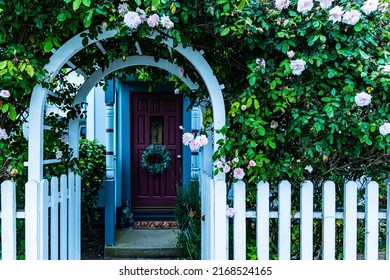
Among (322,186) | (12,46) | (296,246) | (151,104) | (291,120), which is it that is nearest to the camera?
(12,46)

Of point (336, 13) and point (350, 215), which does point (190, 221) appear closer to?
point (350, 215)

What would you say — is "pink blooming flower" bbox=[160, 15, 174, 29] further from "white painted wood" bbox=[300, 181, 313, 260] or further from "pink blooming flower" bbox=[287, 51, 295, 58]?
"white painted wood" bbox=[300, 181, 313, 260]

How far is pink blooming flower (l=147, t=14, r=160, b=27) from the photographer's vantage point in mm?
2363

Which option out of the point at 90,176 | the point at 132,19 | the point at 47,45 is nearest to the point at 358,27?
the point at 132,19

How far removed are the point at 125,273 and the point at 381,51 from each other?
7.68ft

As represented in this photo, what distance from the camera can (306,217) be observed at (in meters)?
2.74

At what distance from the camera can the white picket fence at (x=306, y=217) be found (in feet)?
8.92

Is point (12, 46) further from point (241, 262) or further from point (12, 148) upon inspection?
point (241, 262)

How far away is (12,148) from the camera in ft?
9.56

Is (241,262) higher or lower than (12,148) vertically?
lower

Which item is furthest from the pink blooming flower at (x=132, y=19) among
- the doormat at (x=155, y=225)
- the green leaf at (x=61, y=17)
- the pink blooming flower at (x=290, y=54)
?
the doormat at (x=155, y=225)

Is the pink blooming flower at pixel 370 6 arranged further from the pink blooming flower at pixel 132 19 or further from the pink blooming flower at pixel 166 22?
the pink blooming flower at pixel 132 19

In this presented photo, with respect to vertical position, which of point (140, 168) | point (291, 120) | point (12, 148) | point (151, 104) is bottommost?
point (140, 168)

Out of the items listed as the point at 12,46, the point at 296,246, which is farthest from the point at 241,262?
the point at 12,46
